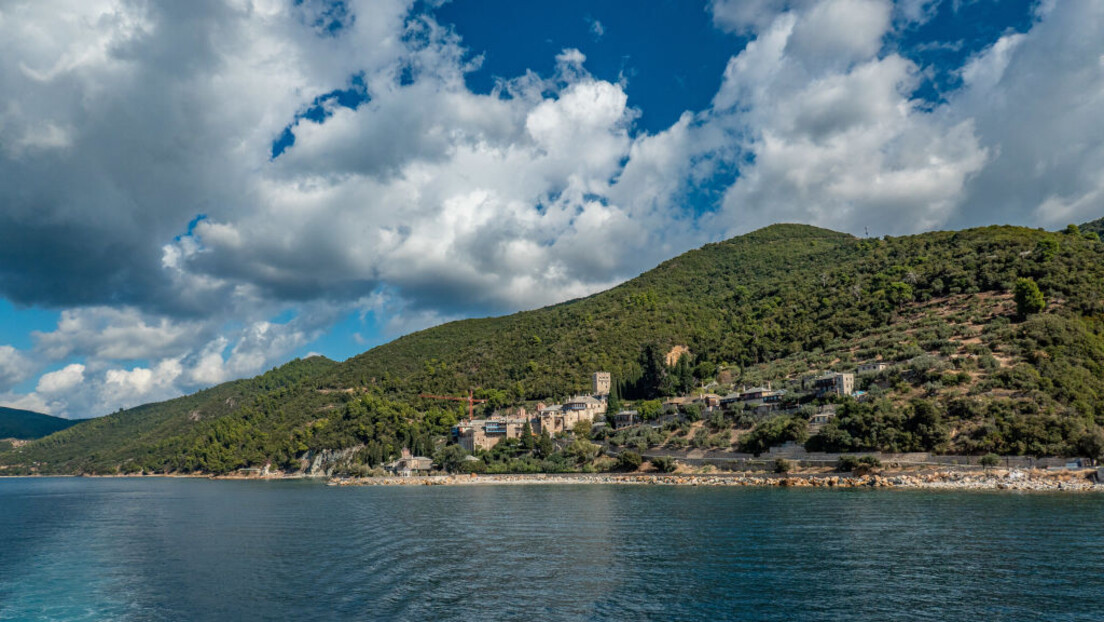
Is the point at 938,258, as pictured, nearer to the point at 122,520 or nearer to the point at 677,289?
the point at 677,289

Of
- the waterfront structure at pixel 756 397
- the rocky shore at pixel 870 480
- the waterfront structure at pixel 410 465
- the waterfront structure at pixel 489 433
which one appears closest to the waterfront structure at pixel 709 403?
the waterfront structure at pixel 756 397

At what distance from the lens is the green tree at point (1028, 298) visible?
223ft

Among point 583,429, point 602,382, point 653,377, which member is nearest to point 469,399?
point 602,382

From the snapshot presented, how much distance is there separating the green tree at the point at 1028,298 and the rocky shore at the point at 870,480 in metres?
28.9

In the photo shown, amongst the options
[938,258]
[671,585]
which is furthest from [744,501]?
[938,258]

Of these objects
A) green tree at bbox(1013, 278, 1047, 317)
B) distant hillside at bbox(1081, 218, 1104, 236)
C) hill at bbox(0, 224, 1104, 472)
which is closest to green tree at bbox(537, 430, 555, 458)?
hill at bbox(0, 224, 1104, 472)

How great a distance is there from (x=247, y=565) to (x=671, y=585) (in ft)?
57.8

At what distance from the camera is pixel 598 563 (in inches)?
1003

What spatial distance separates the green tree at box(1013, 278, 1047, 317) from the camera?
68000 mm

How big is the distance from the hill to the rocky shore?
10.9 ft

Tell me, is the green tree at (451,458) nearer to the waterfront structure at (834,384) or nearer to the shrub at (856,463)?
the waterfront structure at (834,384)

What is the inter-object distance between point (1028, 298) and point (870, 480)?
110 feet

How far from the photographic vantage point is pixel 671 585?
71.5 ft

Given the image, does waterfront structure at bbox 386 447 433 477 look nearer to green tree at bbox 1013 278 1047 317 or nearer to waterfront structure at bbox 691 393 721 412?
waterfront structure at bbox 691 393 721 412
